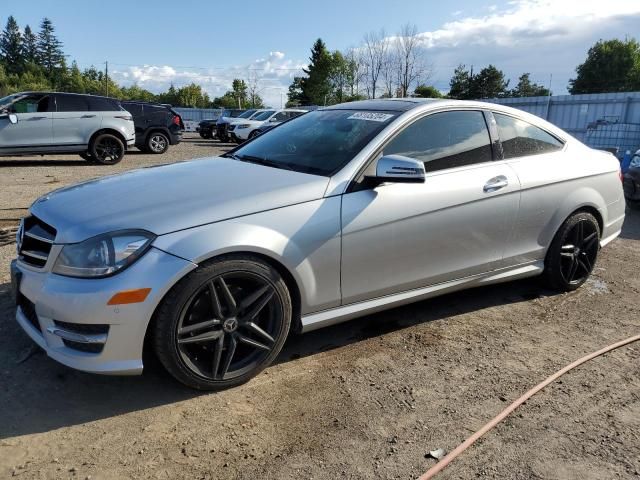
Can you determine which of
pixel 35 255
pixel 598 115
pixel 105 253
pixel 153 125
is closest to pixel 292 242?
pixel 105 253

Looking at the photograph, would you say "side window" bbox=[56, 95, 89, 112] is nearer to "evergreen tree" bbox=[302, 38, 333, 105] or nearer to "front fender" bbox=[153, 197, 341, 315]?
"front fender" bbox=[153, 197, 341, 315]

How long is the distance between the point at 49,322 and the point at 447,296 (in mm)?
3029

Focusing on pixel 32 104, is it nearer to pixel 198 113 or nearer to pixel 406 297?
pixel 406 297

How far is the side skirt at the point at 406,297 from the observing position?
3.18m

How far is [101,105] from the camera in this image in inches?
507

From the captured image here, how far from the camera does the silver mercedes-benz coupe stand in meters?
2.61

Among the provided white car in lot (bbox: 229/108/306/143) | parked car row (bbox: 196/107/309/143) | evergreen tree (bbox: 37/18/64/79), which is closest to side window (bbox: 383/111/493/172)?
parked car row (bbox: 196/107/309/143)

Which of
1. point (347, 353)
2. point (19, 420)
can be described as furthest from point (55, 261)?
point (347, 353)

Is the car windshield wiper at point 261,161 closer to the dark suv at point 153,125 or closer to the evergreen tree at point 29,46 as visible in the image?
the dark suv at point 153,125

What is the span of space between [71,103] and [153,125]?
3.93 metres

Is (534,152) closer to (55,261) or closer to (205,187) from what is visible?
(205,187)

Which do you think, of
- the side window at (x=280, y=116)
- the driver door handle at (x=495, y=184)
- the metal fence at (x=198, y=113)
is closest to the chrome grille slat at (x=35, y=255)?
the driver door handle at (x=495, y=184)

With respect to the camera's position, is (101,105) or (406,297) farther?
(101,105)

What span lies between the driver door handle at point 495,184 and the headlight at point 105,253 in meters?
2.31
